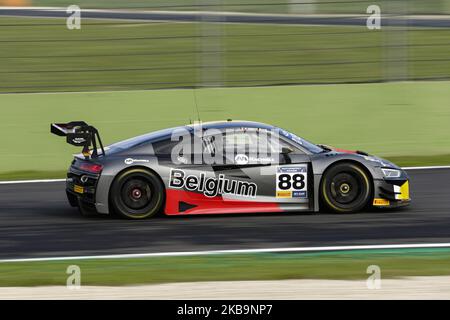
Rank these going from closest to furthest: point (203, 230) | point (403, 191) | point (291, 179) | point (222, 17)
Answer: point (203, 230)
point (291, 179)
point (403, 191)
point (222, 17)

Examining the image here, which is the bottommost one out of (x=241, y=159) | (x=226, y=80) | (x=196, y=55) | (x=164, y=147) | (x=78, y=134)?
(x=241, y=159)

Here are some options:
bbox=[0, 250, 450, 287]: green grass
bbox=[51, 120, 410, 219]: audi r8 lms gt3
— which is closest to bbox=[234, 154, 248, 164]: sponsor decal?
Result: bbox=[51, 120, 410, 219]: audi r8 lms gt3

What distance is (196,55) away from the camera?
15.2m

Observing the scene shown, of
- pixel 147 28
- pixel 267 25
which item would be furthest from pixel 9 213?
pixel 267 25

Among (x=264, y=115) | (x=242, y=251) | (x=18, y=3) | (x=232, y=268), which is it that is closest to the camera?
(x=232, y=268)

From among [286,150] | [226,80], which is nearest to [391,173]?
[286,150]

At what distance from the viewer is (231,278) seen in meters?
9.06

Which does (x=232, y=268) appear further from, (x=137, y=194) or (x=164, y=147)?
(x=164, y=147)

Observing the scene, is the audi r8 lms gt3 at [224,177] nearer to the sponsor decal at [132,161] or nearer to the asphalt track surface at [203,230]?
the sponsor decal at [132,161]

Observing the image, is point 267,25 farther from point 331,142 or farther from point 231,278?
point 231,278

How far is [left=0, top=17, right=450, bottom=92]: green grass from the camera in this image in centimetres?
1498

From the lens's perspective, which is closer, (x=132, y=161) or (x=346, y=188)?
(x=132, y=161)

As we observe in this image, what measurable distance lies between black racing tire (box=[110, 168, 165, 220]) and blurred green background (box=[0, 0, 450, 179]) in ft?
10.7

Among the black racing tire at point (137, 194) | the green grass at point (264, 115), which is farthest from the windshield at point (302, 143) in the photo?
the green grass at point (264, 115)
